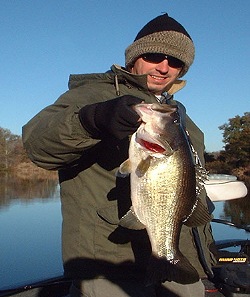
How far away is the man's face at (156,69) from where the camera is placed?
12.1 feet

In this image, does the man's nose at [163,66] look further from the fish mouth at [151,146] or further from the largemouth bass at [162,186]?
the fish mouth at [151,146]

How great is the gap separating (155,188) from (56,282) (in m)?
3.46

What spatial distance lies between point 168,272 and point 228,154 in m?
36.2

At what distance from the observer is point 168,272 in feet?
A: 8.87

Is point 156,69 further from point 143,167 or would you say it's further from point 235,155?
point 235,155

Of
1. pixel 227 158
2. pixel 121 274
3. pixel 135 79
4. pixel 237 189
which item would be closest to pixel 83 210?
pixel 121 274

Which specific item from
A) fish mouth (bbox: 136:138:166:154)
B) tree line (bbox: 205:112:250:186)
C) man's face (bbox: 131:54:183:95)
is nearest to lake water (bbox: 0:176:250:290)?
man's face (bbox: 131:54:183:95)

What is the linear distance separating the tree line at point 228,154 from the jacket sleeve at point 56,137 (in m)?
26.7

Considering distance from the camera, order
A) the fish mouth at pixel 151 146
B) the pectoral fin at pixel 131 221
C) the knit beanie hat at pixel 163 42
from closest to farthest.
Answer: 1. the fish mouth at pixel 151 146
2. the pectoral fin at pixel 131 221
3. the knit beanie hat at pixel 163 42

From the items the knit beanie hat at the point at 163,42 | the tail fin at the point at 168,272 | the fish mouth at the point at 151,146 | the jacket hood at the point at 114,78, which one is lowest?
the tail fin at the point at 168,272

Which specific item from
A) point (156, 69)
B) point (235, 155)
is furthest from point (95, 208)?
point (235, 155)

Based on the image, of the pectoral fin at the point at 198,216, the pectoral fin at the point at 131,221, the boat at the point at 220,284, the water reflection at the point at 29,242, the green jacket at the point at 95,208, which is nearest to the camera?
the pectoral fin at the point at 131,221

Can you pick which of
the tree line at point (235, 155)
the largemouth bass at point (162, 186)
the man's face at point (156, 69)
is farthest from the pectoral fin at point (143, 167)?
the tree line at point (235, 155)

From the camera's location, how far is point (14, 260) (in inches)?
411
